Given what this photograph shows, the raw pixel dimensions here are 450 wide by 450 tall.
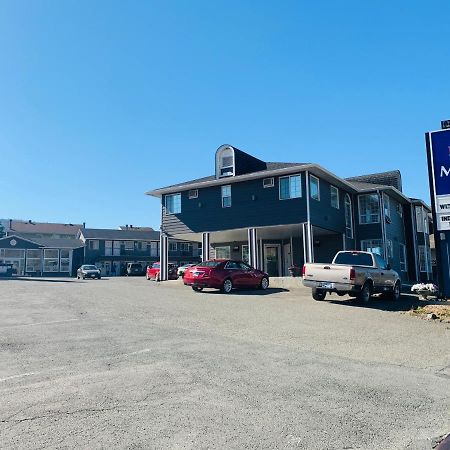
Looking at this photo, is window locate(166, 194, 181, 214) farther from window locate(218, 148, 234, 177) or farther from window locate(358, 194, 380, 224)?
window locate(358, 194, 380, 224)

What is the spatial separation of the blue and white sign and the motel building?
6717mm

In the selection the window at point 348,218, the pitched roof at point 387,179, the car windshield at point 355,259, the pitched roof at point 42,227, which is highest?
the pitched roof at point 42,227

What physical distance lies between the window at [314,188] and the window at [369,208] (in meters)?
5.71

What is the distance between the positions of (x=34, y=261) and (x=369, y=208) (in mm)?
47800

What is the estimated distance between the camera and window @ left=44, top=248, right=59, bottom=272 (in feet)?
200

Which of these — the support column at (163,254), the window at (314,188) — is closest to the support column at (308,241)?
the window at (314,188)

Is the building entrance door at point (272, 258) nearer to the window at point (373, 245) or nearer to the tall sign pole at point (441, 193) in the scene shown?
the window at point (373, 245)

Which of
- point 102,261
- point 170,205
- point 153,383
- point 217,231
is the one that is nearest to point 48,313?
point 153,383

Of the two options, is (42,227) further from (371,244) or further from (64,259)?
(371,244)

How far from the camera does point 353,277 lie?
49.4 feet

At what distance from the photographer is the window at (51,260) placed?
200ft

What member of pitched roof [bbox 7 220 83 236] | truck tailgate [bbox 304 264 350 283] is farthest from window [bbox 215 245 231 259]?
pitched roof [bbox 7 220 83 236]

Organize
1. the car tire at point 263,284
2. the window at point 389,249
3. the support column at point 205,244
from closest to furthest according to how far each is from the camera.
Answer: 1. the car tire at point 263,284
2. the support column at point 205,244
3. the window at point 389,249

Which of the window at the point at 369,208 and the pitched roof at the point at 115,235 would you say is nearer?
the window at the point at 369,208
